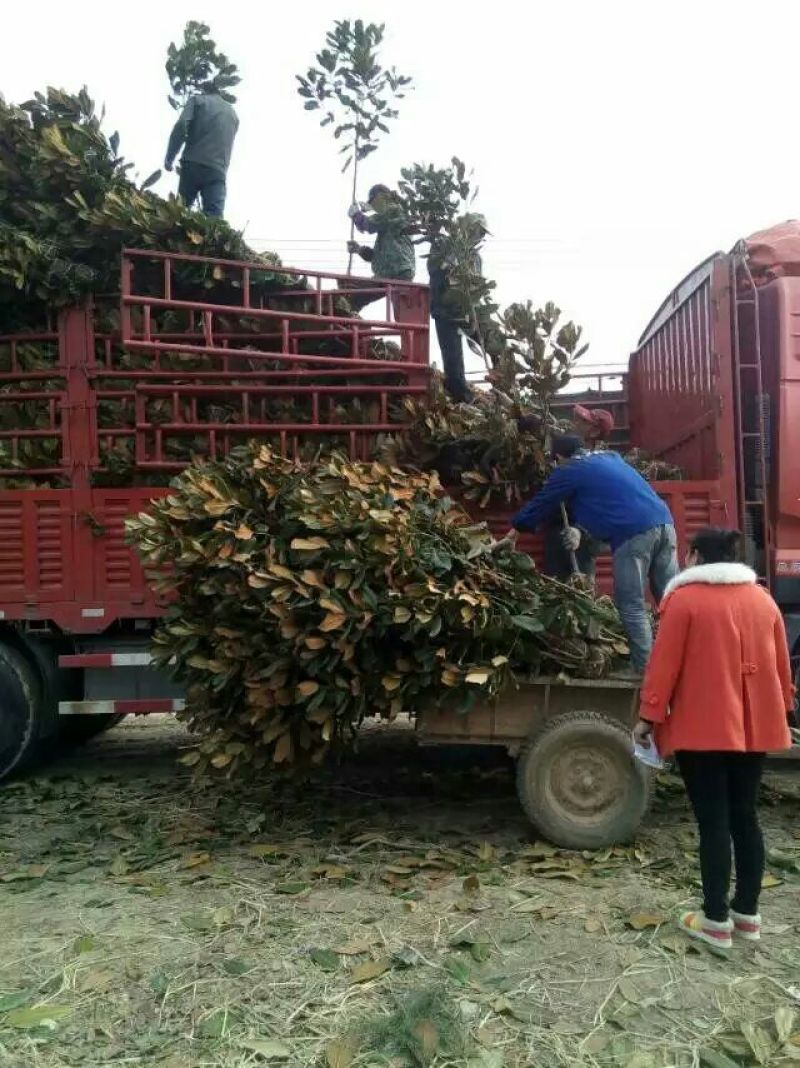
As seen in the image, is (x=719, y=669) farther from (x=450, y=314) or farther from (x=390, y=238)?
(x=390, y=238)

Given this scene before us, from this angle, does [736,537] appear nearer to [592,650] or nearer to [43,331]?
[592,650]

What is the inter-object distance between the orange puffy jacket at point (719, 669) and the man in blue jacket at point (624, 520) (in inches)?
45.1

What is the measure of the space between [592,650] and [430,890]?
1.43 metres

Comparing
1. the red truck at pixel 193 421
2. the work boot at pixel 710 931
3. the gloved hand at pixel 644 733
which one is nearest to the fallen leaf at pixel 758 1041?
the work boot at pixel 710 931

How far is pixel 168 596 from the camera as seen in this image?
16.6 feet

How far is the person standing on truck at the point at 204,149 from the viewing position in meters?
A: 6.52

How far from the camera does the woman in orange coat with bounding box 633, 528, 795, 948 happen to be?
130 inches

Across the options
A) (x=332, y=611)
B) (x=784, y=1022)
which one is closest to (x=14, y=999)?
(x=332, y=611)

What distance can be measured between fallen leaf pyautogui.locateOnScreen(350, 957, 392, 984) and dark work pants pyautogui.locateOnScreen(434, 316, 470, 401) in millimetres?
3827

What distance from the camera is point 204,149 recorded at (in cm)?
652

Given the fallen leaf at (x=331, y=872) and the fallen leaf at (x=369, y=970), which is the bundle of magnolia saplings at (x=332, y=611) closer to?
the fallen leaf at (x=331, y=872)

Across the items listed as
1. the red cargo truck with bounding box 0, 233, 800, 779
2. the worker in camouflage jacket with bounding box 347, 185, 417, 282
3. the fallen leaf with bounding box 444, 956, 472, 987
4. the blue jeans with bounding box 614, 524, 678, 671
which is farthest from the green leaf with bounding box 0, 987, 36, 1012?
the worker in camouflage jacket with bounding box 347, 185, 417, 282

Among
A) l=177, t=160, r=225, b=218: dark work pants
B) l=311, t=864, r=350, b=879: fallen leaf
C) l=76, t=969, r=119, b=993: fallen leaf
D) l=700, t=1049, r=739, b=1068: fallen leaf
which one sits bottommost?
l=700, t=1049, r=739, b=1068: fallen leaf

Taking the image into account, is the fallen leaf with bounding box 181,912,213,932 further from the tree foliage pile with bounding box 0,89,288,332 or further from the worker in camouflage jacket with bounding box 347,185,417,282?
the worker in camouflage jacket with bounding box 347,185,417,282
